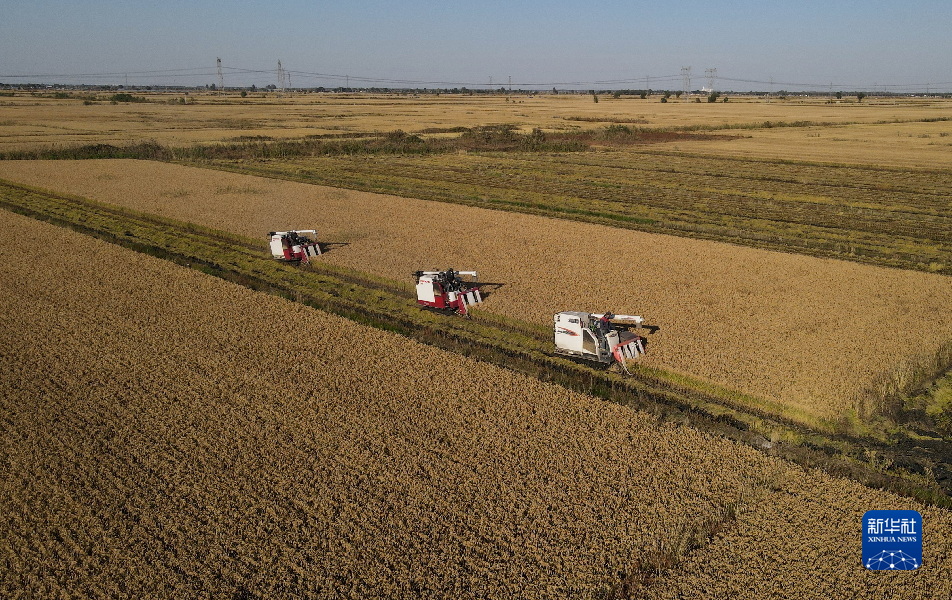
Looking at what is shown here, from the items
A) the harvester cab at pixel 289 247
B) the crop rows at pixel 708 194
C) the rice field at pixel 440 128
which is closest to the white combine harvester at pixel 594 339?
the harvester cab at pixel 289 247

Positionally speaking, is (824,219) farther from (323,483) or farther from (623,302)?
(323,483)

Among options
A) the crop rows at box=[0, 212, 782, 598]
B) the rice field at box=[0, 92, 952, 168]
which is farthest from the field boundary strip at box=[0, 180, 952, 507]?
the rice field at box=[0, 92, 952, 168]

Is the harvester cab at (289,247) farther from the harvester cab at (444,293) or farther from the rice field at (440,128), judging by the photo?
the rice field at (440,128)

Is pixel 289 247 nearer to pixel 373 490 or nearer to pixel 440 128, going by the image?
pixel 373 490

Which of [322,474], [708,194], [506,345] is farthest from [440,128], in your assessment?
[322,474]

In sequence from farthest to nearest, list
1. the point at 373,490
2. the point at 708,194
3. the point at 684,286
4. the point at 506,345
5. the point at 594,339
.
Result: the point at 708,194
the point at 684,286
the point at 506,345
the point at 594,339
the point at 373,490

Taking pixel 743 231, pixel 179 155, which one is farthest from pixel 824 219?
pixel 179 155

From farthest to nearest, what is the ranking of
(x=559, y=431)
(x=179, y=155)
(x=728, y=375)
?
(x=179, y=155), (x=728, y=375), (x=559, y=431)
